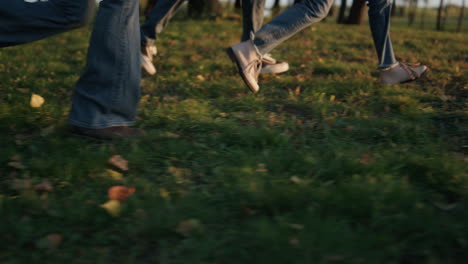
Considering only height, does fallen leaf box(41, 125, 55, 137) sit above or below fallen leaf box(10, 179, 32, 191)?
above

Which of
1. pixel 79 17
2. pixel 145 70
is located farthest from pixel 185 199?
pixel 145 70

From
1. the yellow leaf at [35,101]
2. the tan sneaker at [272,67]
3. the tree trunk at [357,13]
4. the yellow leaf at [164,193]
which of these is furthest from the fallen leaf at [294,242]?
the tree trunk at [357,13]

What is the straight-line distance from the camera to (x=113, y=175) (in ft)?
6.28

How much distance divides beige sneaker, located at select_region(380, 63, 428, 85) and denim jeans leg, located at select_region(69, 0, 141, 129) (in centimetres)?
236

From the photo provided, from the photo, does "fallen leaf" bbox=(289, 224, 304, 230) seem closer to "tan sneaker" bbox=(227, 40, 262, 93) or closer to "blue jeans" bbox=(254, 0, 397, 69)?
"tan sneaker" bbox=(227, 40, 262, 93)

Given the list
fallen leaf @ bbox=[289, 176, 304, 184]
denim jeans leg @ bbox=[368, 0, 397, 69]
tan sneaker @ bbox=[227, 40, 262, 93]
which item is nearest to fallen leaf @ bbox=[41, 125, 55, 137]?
tan sneaker @ bbox=[227, 40, 262, 93]

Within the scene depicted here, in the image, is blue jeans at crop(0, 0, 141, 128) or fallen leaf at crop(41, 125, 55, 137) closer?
blue jeans at crop(0, 0, 141, 128)

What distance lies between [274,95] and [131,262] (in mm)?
2391

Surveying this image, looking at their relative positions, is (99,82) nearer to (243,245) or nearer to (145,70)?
(243,245)

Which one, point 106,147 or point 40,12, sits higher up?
point 40,12

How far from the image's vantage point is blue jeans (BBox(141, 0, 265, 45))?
392cm

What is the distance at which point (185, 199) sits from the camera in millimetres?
1681

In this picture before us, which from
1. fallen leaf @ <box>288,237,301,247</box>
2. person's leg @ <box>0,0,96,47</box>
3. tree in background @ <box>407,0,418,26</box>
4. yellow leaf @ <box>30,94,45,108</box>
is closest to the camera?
→ fallen leaf @ <box>288,237,301,247</box>

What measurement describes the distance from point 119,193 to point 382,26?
2.76 meters
